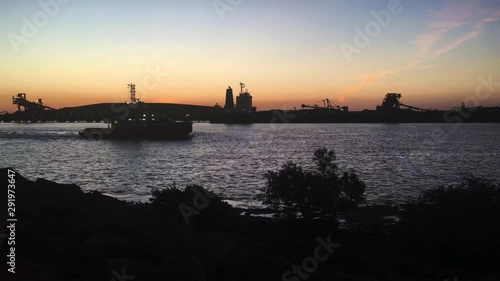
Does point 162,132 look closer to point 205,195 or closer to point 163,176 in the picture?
point 163,176

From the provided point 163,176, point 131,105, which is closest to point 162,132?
point 131,105

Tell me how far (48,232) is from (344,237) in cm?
1023

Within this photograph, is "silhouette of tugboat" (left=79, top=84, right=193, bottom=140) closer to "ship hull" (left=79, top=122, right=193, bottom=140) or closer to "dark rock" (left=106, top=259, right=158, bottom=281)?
"ship hull" (left=79, top=122, right=193, bottom=140)

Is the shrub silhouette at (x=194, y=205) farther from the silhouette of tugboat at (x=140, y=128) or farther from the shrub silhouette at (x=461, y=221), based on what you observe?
the silhouette of tugboat at (x=140, y=128)

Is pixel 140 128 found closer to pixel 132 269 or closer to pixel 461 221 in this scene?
pixel 461 221

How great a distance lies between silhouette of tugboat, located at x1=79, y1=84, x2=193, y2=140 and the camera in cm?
11681

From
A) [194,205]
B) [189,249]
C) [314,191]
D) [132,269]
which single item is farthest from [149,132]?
[132,269]

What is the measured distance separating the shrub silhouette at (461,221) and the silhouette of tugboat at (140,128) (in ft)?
348

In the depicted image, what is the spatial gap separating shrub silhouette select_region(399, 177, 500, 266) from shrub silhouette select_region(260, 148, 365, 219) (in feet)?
10.7

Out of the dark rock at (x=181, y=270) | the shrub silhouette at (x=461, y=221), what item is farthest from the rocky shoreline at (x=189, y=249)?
the shrub silhouette at (x=461, y=221)

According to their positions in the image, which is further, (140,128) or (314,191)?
(140,128)

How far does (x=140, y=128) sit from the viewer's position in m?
117

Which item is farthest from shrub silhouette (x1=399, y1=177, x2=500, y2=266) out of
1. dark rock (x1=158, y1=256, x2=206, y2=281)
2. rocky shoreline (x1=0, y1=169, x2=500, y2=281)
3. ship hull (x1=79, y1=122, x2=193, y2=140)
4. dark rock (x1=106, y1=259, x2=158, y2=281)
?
ship hull (x1=79, y1=122, x2=193, y2=140)

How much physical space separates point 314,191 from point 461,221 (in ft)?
19.4
